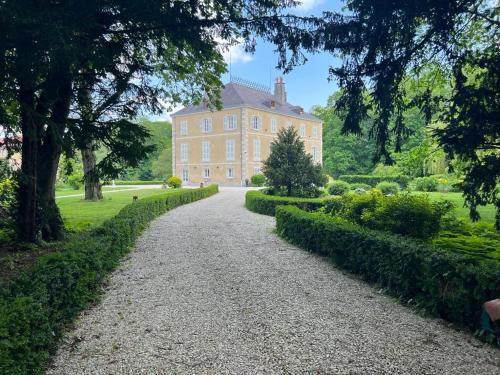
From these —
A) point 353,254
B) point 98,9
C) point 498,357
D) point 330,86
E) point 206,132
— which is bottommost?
point 498,357

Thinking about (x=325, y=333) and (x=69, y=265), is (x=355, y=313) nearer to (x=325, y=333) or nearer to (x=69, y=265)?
(x=325, y=333)

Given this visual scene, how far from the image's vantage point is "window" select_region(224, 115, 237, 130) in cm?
3750

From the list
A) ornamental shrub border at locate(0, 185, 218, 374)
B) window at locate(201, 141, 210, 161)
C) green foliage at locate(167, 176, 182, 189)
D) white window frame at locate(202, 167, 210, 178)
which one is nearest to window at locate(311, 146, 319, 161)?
window at locate(201, 141, 210, 161)

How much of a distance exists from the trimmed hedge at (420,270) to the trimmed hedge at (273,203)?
5908 millimetres

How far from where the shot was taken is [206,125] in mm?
39781

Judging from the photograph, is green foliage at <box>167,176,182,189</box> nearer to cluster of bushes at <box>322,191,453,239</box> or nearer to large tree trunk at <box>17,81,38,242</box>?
large tree trunk at <box>17,81,38,242</box>

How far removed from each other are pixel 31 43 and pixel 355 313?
16.3ft

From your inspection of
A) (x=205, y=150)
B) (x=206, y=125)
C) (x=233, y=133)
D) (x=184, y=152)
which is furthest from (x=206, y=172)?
(x=233, y=133)

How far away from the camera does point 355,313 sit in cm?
466

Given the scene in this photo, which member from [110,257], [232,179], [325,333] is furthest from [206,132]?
[325,333]

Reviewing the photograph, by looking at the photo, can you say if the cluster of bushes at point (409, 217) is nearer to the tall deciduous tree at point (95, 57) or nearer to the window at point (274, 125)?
the tall deciduous tree at point (95, 57)

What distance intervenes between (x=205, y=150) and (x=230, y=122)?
438 cm

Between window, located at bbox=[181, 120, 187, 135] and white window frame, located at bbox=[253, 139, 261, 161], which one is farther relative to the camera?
window, located at bbox=[181, 120, 187, 135]

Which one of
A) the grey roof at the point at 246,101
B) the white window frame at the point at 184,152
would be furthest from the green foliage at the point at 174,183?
the white window frame at the point at 184,152
